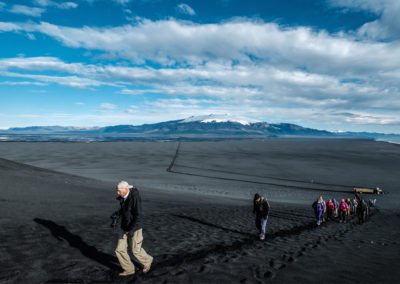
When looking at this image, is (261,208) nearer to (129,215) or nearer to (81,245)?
(129,215)

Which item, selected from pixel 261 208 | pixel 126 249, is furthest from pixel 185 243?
pixel 126 249

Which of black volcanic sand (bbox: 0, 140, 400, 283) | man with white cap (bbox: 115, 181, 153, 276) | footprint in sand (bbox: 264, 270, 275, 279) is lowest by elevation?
black volcanic sand (bbox: 0, 140, 400, 283)

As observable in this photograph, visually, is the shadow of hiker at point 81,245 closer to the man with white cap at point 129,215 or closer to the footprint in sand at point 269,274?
the man with white cap at point 129,215

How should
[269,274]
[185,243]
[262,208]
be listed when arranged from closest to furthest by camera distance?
1. [269,274]
2. [185,243]
3. [262,208]

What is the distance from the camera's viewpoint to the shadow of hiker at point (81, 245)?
797 centimetres

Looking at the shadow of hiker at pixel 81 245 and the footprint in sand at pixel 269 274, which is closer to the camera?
the footprint in sand at pixel 269 274

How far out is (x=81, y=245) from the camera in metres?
9.27

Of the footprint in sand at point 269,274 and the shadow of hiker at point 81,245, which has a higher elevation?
the footprint in sand at point 269,274

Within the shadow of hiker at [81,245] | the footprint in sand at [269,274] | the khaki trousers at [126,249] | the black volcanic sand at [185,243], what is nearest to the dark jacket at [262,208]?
the black volcanic sand at [185,243]

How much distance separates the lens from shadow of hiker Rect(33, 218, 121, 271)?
7971mm

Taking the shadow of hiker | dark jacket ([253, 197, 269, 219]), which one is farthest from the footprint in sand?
the shadow of hiker

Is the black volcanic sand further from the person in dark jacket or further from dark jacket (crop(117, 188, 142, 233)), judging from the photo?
dark jacket (crop(117, 188, 142, 233))

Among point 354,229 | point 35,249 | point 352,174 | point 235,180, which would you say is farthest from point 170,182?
point 352,174

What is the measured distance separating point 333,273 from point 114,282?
5797 mm
